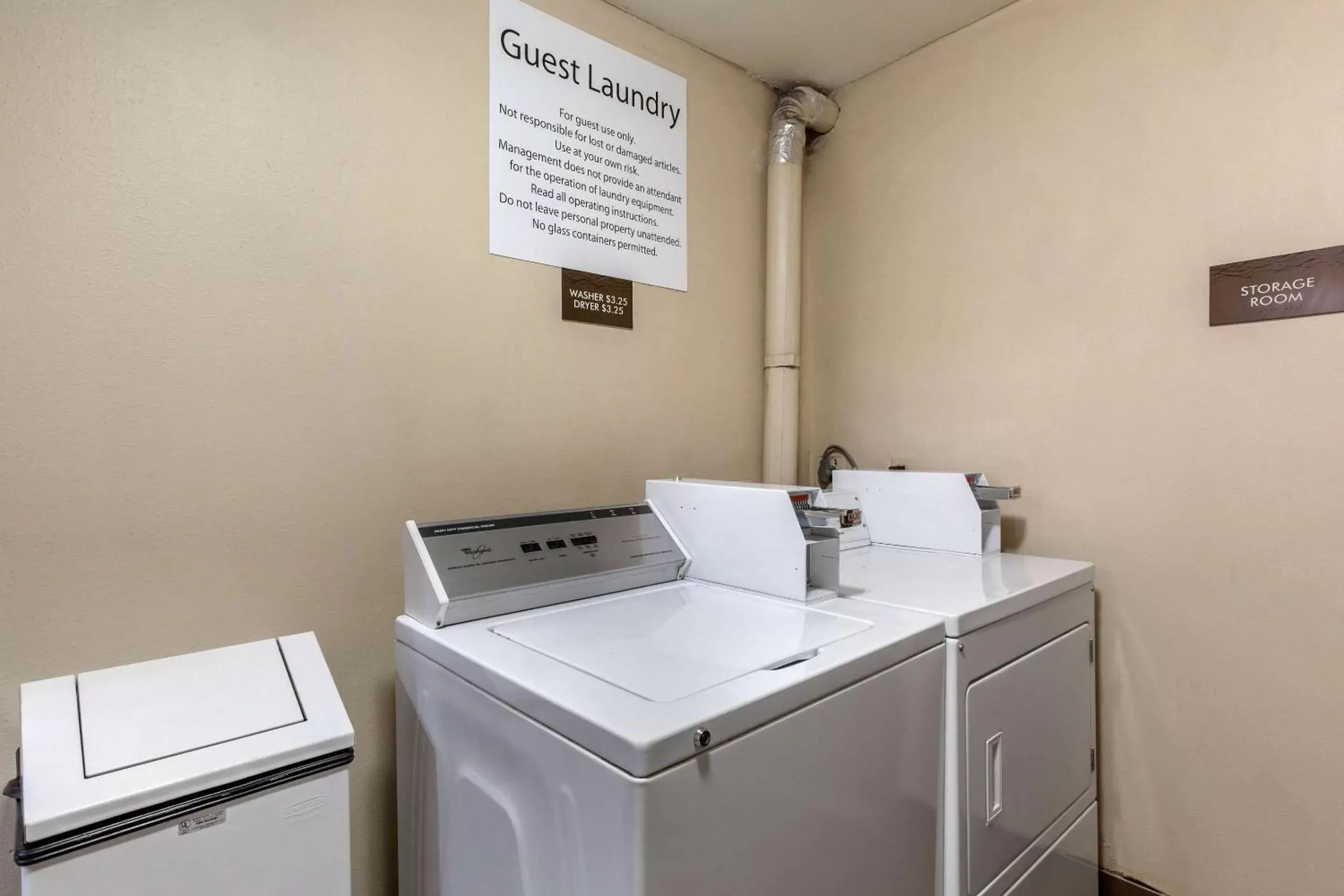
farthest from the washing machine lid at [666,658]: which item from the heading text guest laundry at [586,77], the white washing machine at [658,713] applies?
the heading text guest laundry at [586,77]

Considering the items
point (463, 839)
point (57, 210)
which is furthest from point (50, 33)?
point (463, 839)

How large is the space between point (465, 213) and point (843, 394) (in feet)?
4.06

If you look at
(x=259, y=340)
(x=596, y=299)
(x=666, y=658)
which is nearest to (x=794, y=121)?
(x=596, y=299)

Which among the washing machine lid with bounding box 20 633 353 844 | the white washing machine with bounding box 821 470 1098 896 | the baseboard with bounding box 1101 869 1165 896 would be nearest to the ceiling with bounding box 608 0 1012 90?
the white washing machine with bounding box 821 470 1098 896

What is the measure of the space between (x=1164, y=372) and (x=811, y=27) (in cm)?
126

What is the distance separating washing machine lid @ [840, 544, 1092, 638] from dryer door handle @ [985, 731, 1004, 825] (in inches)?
8.5

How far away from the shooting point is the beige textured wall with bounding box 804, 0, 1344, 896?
→ 1257 mm

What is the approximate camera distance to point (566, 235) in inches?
61.4

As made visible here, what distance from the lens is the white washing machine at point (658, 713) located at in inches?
27.1

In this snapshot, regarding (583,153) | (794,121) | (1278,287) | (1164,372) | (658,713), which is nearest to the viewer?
(658,713)

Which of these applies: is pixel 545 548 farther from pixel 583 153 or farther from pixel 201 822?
pixel 583 153

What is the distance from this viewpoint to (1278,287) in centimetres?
128

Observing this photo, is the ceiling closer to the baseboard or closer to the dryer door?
the dryer door

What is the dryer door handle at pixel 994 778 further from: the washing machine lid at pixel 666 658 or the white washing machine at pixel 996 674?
the washing machine lid at pixel 666 658
